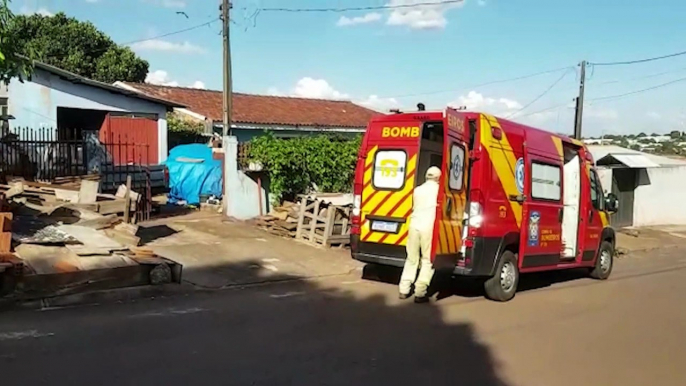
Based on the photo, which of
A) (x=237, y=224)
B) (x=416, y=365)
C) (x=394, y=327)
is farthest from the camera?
(x=237, y=224)

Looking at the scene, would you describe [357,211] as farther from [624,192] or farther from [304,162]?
[624,192]

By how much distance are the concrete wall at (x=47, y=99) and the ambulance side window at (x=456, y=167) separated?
15.0 m

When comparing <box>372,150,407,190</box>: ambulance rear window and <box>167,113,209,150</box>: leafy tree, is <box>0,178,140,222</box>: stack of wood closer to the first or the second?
<box>372,150,407,190</box>: ambulance rear window

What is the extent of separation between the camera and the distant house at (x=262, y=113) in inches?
1114

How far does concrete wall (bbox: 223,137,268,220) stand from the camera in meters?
15.5

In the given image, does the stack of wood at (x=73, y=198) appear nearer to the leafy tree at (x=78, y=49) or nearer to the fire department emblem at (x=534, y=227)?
the fire department emblem at (x=534, y=227)

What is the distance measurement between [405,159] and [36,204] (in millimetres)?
6555

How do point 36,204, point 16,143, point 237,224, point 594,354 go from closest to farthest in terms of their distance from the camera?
point 594,354
point 36,204
point 16,143
point 237,224

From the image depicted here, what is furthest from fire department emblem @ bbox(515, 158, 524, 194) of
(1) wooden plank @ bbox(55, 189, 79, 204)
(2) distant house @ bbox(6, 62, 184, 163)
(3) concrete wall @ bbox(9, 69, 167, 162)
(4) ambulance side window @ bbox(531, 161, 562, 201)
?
(3) concrete wall @ bbox(9, 69, 167, 162)

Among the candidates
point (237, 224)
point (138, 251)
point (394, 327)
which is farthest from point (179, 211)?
point (394, 327)

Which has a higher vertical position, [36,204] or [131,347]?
[36,204]

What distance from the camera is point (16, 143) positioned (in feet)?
46.6

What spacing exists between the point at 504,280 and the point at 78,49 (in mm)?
36171

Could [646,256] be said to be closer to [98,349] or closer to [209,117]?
[98,349]
